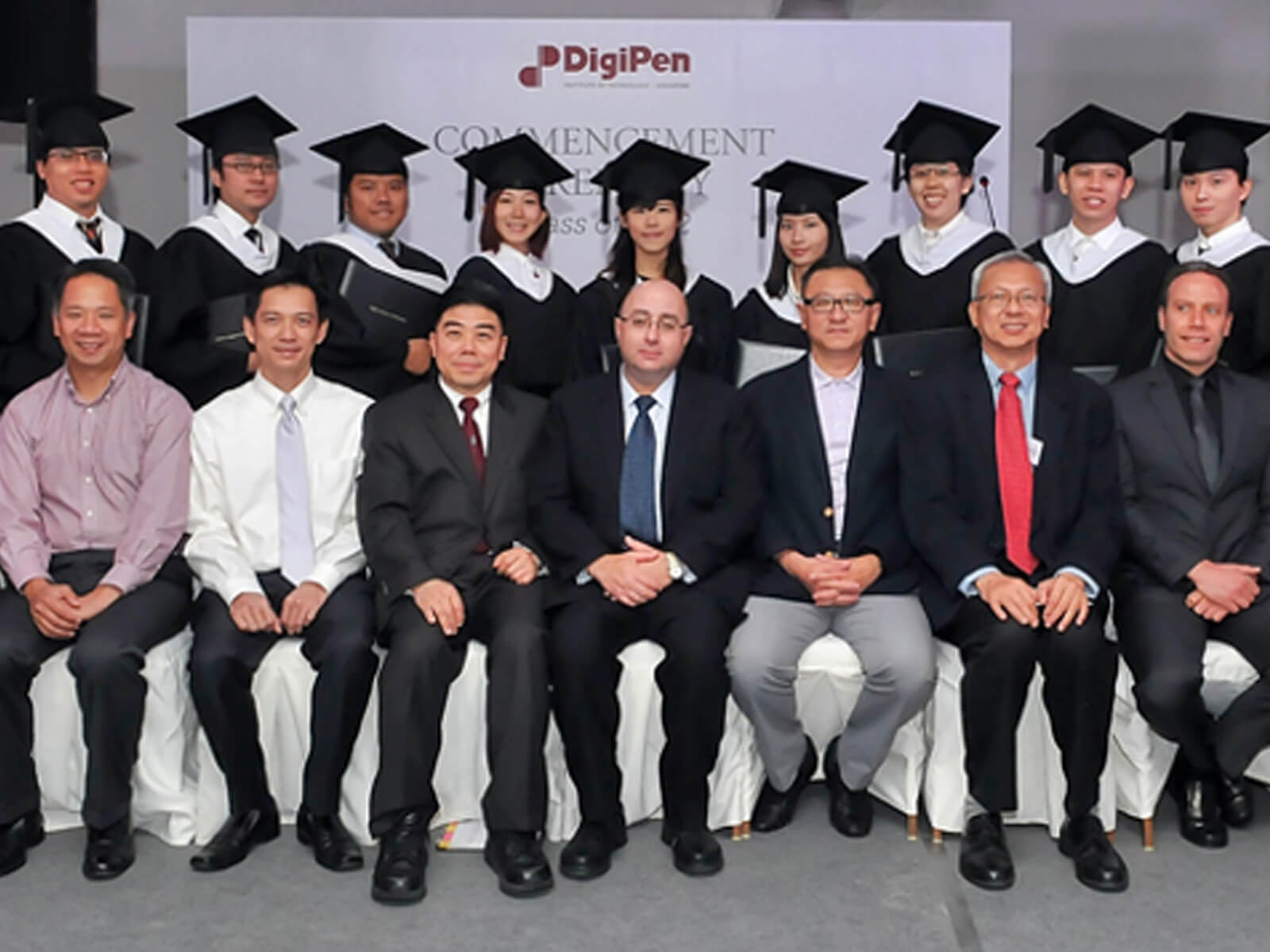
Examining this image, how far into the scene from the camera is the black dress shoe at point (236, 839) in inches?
110

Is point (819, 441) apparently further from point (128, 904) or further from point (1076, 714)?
point (128, 904)

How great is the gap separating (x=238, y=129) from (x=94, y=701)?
1.84 meters

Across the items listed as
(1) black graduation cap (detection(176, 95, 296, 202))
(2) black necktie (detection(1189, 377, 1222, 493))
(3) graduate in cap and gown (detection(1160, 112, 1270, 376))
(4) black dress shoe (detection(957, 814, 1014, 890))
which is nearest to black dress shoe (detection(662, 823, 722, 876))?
(4) black dress shoe (detection(957, 814, 1014, 890))

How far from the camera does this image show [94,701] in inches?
111

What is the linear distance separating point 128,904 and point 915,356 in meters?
2.31

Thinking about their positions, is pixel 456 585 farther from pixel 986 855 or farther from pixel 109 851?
pixel 986 855

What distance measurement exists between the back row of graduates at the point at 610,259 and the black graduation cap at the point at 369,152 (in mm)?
23

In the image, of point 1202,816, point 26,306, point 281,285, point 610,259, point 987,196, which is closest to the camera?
point 1202,816

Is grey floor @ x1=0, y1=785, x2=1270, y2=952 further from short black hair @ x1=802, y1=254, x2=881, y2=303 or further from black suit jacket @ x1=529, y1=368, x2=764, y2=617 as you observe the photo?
short black hair @ x1=802, y1=254, x2=881, y2=303

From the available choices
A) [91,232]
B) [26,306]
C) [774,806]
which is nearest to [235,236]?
[91,232]

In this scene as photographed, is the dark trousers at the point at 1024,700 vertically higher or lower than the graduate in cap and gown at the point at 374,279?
lower

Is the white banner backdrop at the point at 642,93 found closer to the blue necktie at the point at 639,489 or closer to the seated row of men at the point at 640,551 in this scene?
the seated row of men at the point at 640,551

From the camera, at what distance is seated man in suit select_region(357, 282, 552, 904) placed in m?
2.74

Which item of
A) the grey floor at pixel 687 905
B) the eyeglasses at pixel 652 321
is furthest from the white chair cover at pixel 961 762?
the eyeglasses at pixel 652 321
